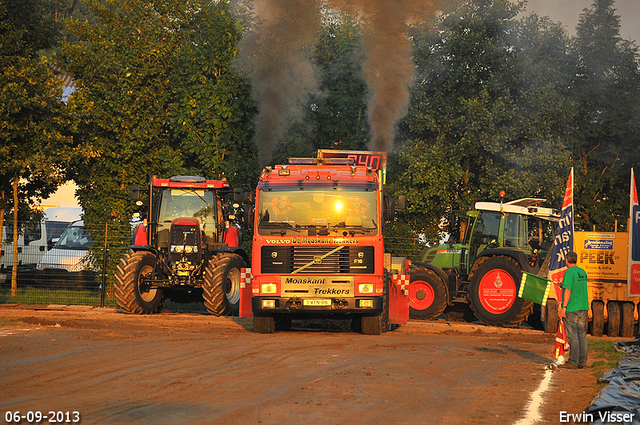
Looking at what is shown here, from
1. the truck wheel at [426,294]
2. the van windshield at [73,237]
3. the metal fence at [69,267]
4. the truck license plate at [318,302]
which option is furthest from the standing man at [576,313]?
the van windshield at [73,237]

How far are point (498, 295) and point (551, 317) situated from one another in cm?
148

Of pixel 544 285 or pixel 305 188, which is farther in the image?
pixel 305 188

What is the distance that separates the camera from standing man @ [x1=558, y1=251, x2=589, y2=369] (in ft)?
40.8

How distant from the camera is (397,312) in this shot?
16.9 metres

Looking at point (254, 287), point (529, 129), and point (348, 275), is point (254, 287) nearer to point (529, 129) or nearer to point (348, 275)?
point (348, 275)

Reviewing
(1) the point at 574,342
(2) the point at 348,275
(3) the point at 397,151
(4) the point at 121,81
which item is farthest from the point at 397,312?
(4) the point at 121,81

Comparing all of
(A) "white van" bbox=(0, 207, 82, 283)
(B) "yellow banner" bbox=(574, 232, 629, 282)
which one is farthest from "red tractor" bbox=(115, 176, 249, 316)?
(B) "yellow banner" bbox=(574, 232, 629, 282)

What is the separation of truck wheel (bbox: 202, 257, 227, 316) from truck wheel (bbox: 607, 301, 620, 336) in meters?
8.67

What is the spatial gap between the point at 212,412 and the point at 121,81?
64.8 ft

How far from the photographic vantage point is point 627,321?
17234 millimetres

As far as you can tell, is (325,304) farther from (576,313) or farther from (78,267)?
(78,267)

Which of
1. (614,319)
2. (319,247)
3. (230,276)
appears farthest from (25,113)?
(614,319)

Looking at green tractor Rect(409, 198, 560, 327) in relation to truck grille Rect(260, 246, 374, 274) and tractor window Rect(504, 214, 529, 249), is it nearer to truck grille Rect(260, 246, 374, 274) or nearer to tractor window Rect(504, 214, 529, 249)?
tractor window Rect(504, 214, 529, 249)

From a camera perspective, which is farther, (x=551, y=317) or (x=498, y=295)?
(x=498, y=295)
